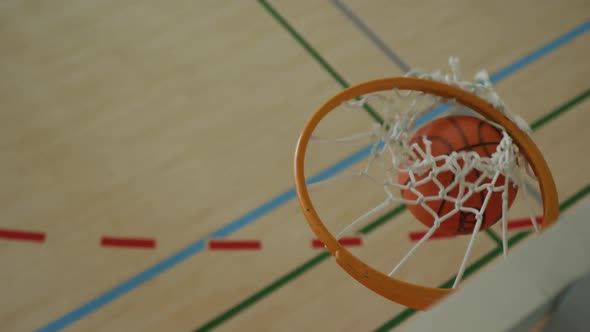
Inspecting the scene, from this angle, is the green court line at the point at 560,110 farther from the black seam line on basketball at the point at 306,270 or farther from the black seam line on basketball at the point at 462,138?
the black seam line on basketball at the point at 462,138

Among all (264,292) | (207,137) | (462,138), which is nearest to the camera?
(462,138)

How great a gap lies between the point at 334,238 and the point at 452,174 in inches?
18.2

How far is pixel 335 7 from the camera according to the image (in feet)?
12.5

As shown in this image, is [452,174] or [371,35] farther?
[371,35]

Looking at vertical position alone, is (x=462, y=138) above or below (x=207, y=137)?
below

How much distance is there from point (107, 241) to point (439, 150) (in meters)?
1.68

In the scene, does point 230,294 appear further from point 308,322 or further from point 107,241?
point 107,241

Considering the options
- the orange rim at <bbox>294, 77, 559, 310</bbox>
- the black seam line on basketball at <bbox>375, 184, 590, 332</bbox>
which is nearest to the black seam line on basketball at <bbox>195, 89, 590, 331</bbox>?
the black seam line on basketball at <bbox>375, 184, 590, 332</bbox>

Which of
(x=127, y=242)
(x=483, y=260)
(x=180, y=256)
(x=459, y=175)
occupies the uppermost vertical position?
(x=127, y=242)

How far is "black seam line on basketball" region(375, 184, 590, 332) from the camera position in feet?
9.29

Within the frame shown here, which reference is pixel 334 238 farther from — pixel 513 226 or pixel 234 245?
pixel 513 226

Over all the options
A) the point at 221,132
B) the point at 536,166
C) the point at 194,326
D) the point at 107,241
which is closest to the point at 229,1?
the point at 221,132

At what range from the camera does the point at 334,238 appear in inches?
81.6

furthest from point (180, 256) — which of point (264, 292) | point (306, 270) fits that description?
point (306, 270)
